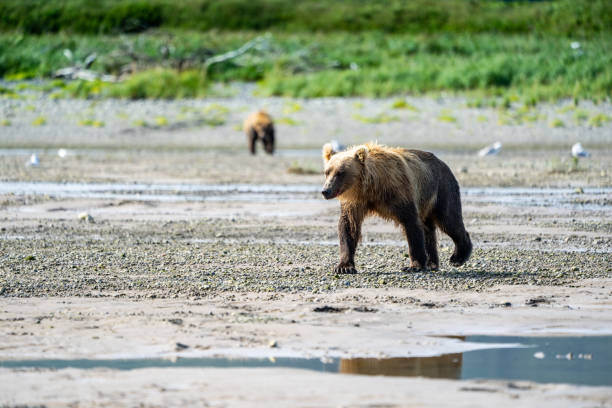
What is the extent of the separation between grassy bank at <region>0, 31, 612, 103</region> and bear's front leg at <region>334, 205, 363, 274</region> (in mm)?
22747

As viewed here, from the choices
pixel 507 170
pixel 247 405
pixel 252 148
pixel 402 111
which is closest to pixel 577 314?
pixel 247 405

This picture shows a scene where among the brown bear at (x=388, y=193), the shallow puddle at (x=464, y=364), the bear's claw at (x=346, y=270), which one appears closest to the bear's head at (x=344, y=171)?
the brown bear at (x=388, y=193)

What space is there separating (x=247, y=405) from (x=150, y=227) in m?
7.55

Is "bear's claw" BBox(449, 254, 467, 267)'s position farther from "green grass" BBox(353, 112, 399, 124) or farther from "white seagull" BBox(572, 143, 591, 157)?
"green grass" BBox(353, 112, 399, 124)

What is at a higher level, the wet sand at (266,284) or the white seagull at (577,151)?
the white seagull at (577,151)

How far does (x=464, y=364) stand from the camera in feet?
20.4

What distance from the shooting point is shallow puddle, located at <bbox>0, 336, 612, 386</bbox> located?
19.6 feet

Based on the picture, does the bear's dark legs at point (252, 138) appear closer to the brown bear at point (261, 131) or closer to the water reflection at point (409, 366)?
the brown bear at point (261, 131)

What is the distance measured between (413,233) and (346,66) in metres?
31.6

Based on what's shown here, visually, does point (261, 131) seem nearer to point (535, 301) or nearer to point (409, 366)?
point (535, 301)

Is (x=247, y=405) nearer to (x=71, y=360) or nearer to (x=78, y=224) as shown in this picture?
(x=71, y=360)

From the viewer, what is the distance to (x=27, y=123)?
3194cm

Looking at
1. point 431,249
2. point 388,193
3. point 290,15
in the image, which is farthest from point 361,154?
point 290,15

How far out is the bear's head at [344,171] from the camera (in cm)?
915
